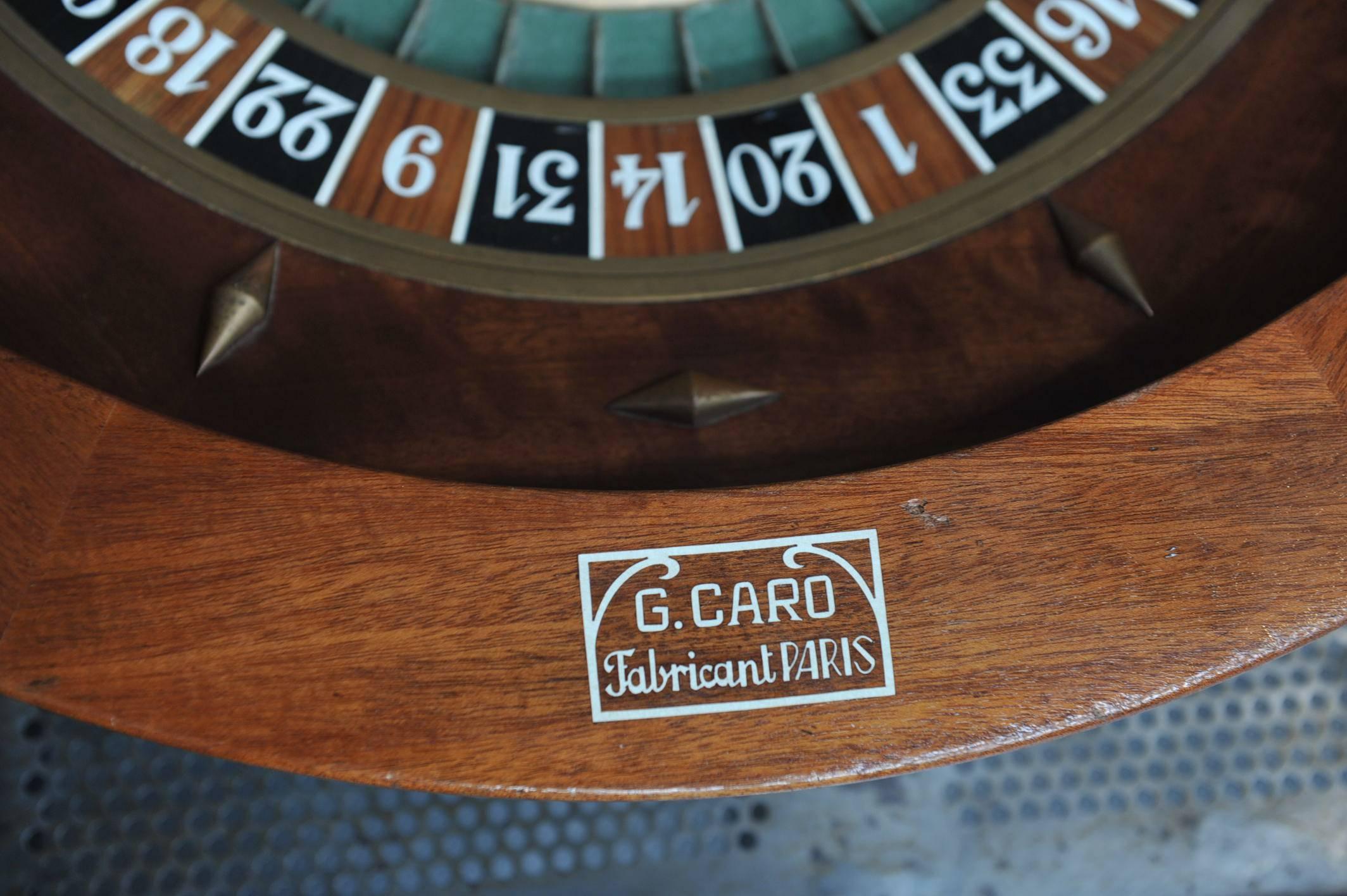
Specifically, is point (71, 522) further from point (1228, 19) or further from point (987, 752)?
point (1228, 19)

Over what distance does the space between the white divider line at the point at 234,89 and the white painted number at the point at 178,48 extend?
0.12ft

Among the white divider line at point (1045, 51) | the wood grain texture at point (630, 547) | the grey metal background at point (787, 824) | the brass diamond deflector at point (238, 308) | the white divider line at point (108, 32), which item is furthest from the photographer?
the grey metal background at point (787, 824)

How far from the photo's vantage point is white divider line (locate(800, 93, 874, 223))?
1.65 metres

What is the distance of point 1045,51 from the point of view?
1720 millimetres

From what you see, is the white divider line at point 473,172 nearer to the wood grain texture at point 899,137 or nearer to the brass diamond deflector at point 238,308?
the brass diamond deflector at point 238,308

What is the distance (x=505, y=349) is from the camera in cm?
155

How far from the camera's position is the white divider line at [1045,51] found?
66.0 inches

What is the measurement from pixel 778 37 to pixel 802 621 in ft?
3.27

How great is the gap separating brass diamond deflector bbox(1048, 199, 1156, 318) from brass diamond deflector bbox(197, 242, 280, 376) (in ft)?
3.65

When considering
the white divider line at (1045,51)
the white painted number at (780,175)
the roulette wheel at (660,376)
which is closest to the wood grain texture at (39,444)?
the roulette wheel at (660,376)

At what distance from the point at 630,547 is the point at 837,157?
0.73 metres

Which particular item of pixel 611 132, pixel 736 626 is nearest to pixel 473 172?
pixel 611 132

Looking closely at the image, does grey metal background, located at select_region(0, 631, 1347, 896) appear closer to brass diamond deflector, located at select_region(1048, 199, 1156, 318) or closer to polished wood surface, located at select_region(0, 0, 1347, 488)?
polished wood surface, located at select_region(0, 0, 1347, 488)

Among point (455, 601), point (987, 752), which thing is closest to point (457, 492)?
point (455, 601)
